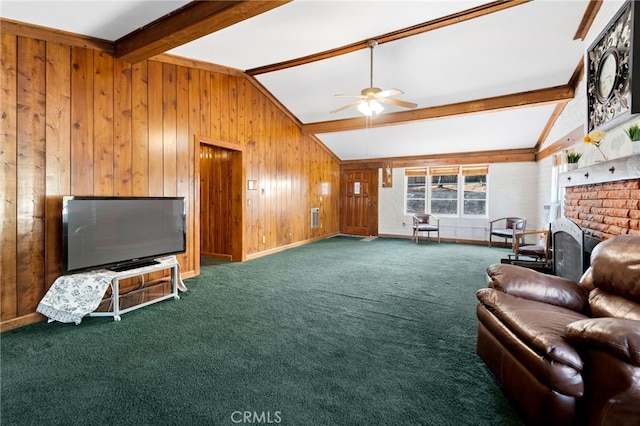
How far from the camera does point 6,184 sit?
2658mm

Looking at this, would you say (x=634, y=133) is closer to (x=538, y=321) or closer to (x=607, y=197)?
(x=607, y=197)

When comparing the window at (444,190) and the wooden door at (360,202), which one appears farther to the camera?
the wooden door at (360,202)

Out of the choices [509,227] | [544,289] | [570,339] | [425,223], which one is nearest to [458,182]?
[425,223]

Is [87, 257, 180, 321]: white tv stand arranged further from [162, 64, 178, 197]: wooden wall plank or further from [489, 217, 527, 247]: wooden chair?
[489, 217, 527, 247]: wooden chair

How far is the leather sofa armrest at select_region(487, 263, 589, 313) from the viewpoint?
2.04 meters

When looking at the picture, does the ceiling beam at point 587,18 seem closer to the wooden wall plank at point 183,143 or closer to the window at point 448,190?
the window at point 448,190

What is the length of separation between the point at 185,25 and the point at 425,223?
703cm

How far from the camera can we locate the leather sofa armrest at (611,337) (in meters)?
1.20

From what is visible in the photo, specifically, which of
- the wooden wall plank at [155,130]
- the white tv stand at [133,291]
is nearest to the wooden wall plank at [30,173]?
the white tv stand at [133,291]

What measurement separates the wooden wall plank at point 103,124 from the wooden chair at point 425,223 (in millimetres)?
6404

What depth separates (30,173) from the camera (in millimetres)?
2801

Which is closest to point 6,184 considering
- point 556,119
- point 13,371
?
point 13,371

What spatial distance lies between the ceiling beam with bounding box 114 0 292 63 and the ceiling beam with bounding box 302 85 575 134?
4035 millimetres

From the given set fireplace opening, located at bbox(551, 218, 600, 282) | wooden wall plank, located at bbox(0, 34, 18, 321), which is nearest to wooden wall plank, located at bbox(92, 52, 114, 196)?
wooden wall plank, located at bbox(0, 34, 18, 321)
